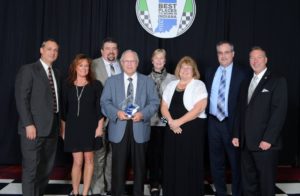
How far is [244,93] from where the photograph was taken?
2.90m

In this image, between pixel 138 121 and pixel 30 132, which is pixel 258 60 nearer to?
pixel 138 121

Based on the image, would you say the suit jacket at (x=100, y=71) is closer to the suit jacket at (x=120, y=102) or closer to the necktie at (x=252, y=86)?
the suit jacket at (x=120, y=102)

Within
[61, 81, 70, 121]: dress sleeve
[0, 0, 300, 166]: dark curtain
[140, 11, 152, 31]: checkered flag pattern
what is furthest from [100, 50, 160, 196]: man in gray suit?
[140, 11, 152, 31]: checkered flag pattern

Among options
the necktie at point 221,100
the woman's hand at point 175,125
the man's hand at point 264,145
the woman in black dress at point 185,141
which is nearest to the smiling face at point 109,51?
the woman in black dress at point 185,141

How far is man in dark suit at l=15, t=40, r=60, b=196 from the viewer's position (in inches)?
108

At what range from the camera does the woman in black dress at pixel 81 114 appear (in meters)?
2.90

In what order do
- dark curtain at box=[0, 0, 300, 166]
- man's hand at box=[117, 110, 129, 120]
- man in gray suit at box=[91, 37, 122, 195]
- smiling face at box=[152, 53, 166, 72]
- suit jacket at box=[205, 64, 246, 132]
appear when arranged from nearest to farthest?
man's hand at box=[117, 110, 129, 120]
suit jacket at box=[205, 64, 246, 132]
man in gray suit at box=[91, 37, 122, 195]
smiling face at box=[152, 53, 166, 72]
dark curtain at box=[0, 0, 300, 166]

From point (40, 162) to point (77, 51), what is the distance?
1765 millimetres

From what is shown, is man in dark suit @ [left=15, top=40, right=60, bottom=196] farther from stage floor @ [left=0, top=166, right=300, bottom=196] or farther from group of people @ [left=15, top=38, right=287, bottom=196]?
stage floor @ [left=0, top=166, right=300, bottom=196]

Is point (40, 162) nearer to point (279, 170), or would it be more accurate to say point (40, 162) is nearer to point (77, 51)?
point (77, 51)

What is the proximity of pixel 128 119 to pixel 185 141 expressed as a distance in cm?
53

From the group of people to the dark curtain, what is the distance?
52.7 inches

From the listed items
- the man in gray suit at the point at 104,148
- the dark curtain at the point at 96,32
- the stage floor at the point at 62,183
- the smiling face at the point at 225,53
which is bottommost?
the stage floor at the point at 62,183

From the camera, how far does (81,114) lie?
2.90 m
